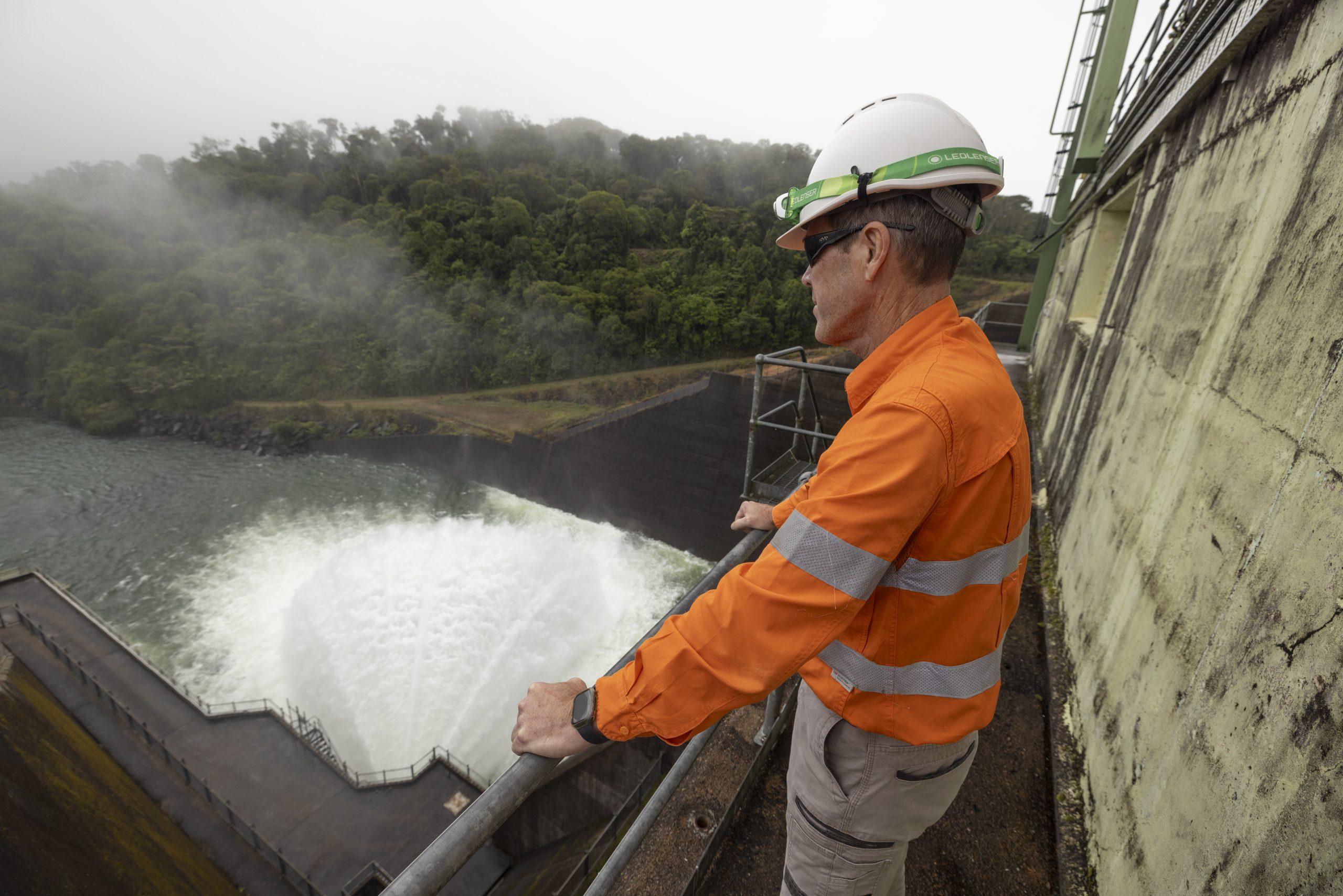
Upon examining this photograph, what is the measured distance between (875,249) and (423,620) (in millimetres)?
12831

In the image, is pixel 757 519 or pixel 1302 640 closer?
Result: pixel 1302 640

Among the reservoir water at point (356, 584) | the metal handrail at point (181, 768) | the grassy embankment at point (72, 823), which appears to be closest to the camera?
the grassy embankment at point (72, 823)

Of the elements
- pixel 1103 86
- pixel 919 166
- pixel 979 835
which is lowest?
pixel 979 835

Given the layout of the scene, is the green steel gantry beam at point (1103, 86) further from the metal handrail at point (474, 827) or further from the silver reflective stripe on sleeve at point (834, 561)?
the metal handrail at point (474, 827)

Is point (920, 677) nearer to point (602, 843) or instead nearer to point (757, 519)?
point (757, 519)

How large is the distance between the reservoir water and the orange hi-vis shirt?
987cm

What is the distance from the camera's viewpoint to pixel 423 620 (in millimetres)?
11633

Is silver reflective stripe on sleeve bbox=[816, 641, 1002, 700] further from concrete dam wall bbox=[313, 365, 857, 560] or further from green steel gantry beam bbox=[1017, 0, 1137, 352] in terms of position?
concrete dam wall bbox=[313, 365, 857, 560]

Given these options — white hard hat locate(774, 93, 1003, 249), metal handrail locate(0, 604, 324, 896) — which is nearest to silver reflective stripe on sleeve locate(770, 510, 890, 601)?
white hard hat locate(774, 93, 1003, 249)

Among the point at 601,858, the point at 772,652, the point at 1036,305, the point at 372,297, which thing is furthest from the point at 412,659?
the point at 372,297

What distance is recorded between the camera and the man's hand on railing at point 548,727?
0.86 meters

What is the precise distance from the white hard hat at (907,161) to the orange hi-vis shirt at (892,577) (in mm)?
218

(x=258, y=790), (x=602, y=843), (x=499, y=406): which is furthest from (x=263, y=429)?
(x=602, y=843)

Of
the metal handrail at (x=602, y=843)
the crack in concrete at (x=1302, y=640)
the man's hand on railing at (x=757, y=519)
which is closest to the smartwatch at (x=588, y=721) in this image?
the man's hand on railing at (x=757, y=519)
